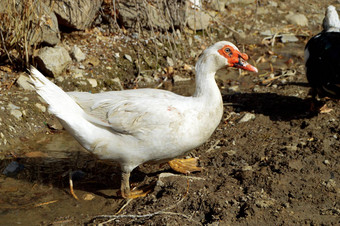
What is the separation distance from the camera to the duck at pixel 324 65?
4371mm

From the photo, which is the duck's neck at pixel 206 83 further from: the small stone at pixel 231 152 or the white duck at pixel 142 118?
the small stone at pixel 231 152

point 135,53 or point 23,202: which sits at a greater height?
point 135,53

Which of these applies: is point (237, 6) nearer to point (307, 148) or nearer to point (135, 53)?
point (135, 53)

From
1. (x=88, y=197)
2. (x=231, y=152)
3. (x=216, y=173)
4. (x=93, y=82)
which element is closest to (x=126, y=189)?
(x=88, y=197)

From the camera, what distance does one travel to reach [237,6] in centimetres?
820

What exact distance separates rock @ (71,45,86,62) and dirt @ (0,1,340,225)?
215 mm

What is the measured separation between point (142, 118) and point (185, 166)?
0.84 metres

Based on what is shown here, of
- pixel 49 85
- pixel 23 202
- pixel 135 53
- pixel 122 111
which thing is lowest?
pixel 23 202

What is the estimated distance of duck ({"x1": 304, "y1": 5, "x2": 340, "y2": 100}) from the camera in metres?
4.37

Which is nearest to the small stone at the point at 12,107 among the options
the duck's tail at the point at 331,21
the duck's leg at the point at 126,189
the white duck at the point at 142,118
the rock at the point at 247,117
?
the white duck at the point at 142,118

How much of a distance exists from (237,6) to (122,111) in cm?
550

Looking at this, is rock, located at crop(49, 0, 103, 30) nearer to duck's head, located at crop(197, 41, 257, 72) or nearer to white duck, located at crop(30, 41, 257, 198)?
white duck, located at crop(30, 41, 257, 198)

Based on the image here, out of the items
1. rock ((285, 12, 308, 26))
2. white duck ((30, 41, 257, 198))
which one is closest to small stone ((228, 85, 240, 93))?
white duck ((30, 41, 257, 198))

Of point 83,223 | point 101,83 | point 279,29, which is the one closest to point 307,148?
point 83,223
